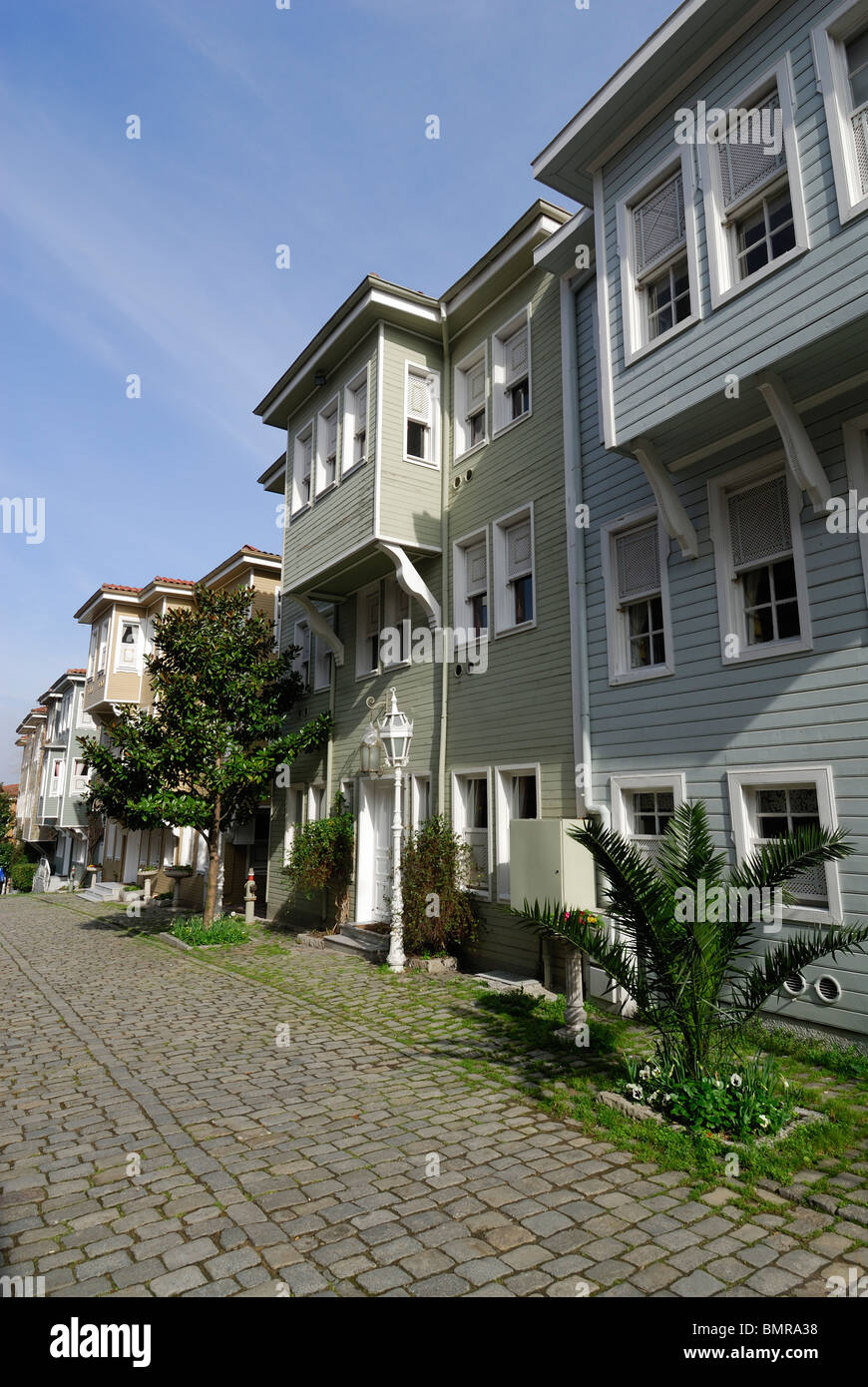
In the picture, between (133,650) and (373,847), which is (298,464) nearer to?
(373,847)

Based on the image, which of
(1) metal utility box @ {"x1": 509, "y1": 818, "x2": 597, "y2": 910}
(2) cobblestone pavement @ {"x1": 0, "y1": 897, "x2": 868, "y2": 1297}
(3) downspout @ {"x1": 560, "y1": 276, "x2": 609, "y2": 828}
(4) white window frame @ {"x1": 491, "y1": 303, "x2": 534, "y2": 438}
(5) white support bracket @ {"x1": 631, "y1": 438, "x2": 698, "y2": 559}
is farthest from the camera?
(4) white window frame @ {"x1": 491, "y1": 303, "x2": 534, "y2": 438}

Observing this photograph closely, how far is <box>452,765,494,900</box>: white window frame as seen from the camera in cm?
1109

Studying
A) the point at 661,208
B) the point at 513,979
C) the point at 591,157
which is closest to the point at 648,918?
the point at 513,979

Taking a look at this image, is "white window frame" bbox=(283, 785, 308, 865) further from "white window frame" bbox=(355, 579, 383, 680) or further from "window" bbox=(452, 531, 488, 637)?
"window" bbox=(452, 531, 488, 637)

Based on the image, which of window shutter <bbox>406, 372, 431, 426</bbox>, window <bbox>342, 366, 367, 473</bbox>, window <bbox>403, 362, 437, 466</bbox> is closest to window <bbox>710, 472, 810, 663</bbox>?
window <bbox>403, 362, 437, 466</bbox>

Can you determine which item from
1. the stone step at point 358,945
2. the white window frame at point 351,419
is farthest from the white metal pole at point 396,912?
the white window frame at point 351,419

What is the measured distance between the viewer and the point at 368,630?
15.5m

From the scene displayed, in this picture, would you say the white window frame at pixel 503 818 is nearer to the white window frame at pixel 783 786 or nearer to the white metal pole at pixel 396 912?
the white metal pole at pixel 396 912

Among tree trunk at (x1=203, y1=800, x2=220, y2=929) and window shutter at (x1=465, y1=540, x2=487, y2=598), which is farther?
tree trunk at (x1=203, y1=800, x2=220, y2=929)

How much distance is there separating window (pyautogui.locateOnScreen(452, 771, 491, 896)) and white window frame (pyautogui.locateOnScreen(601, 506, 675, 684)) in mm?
3154

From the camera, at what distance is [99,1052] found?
292 inches
